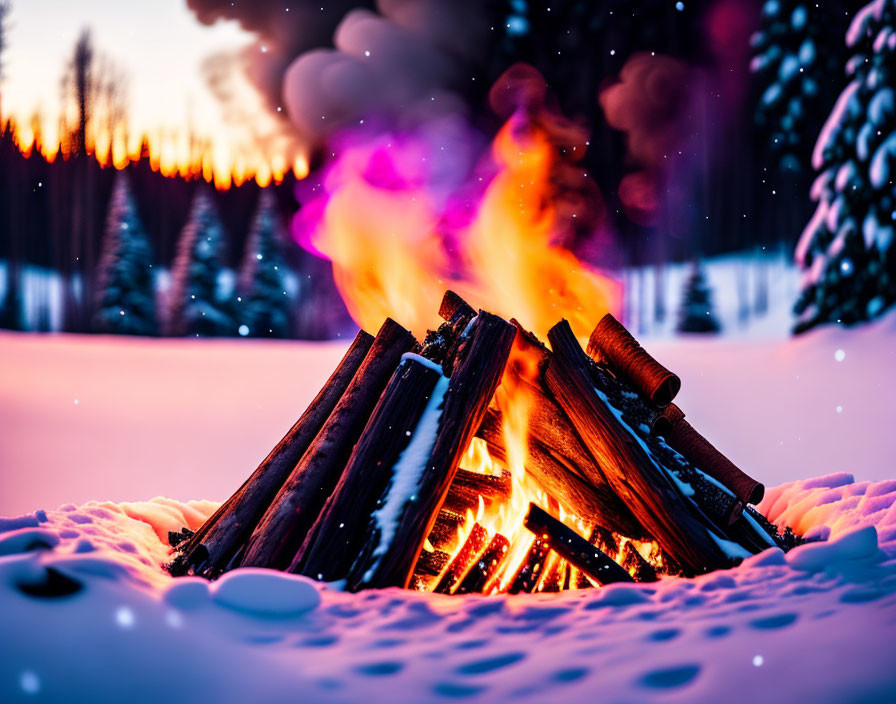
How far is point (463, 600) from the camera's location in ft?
6.20

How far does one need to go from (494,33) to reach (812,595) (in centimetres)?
735

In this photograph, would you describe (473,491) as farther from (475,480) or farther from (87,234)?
(87,234)

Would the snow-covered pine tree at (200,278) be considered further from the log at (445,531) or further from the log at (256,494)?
the log at (445,531)

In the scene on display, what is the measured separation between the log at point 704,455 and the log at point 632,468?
0.22 m

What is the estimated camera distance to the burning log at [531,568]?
226 centimetres

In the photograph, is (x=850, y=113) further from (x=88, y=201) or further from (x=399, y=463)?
(x=88, y=201)

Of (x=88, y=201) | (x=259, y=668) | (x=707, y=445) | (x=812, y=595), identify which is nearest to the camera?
(x=259, y=668)

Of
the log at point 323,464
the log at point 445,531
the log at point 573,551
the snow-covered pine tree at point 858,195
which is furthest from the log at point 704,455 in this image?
the snow-covered pine tree at point 858,195

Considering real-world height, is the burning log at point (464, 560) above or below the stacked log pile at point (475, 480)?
below

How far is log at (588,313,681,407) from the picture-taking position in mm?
2680

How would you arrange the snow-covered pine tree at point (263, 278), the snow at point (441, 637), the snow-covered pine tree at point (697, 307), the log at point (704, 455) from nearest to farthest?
the snow at point (441, 637)
the log at point (704, 455)
the snow-covered pine tree at point (697, 307)
the snow-covered pine tree at point (263, 278)

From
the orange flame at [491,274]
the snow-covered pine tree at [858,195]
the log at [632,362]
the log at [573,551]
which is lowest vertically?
the log at [573,551]

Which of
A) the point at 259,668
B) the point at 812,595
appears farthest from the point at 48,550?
the point at 812,595

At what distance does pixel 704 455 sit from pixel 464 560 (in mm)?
1190
